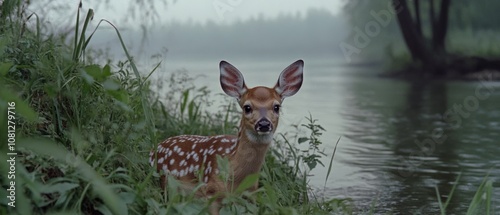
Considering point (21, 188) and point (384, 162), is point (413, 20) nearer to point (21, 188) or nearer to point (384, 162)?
point (384, 162)

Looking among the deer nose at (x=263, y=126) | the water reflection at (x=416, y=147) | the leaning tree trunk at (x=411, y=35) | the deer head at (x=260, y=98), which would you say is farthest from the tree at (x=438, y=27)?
the deer nose at (x=263, y=126)

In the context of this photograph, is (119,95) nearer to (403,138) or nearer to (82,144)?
(82,144)

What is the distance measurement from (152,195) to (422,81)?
11.9 m

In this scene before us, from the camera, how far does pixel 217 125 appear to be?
6938 millimetres

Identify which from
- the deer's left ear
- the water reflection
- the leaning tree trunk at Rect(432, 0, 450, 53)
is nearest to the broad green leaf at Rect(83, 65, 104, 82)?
the deer's left ear

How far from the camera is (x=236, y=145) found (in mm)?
4625

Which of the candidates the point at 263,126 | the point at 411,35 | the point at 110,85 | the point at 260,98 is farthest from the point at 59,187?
the point at 411,35

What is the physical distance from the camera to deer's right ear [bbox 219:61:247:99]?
4648 mm

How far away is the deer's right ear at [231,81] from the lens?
465 cm

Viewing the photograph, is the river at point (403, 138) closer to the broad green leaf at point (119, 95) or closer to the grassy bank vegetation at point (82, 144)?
the grassy bank vegetation at point (82, 144)

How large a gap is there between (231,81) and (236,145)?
1.01ft

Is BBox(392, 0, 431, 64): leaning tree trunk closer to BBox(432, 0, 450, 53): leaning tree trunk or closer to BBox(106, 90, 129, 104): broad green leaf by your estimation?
BBox(432, 0, 450, 53): leaning tree trunk

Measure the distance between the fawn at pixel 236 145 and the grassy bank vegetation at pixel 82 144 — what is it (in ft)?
0.49

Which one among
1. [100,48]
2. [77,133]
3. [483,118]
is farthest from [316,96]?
[77,133]
